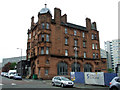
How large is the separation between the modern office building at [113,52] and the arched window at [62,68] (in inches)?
4303

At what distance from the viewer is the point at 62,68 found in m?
42.2

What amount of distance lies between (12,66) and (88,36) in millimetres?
69793

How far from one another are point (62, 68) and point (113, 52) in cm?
11827

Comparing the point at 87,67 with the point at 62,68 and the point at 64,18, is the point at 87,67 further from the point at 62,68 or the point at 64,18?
the point at 64,18

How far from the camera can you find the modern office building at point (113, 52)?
142 m

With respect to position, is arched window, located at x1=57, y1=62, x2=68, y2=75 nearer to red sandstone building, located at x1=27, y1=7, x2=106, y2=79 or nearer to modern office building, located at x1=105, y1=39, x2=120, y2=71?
red sandstone building, located at x1=27, y1=7, x2=106, y2=79

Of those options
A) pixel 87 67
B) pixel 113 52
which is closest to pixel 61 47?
pixel 87 67

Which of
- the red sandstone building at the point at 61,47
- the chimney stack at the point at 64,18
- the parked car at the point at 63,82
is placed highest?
the chimney stack at the point at 64,18

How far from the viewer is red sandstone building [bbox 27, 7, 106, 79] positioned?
39728 millimetres

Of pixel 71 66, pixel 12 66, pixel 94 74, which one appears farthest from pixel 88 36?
pixel 12 66

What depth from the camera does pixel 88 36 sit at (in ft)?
167

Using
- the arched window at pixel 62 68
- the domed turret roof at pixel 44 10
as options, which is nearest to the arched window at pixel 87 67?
the arched window at pixel 62 68

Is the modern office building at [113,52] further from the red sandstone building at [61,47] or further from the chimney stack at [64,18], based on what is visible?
the chimney stack at [64,18]

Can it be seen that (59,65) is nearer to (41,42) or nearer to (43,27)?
(41,42)
